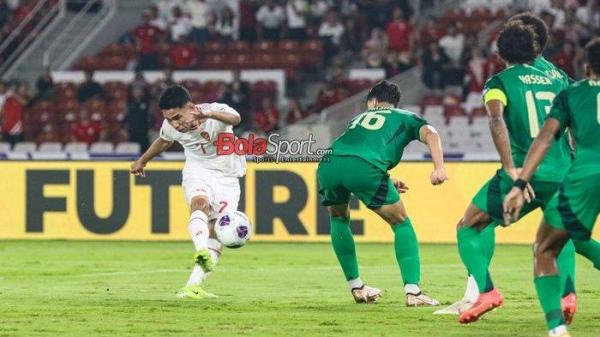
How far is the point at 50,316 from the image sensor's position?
35.2 ft

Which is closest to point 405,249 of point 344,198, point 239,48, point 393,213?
point 393,213

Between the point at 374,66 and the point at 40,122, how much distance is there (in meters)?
6.53

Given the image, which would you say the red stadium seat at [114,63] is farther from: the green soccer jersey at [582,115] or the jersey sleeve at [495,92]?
the green soccer jersey at [582,115]

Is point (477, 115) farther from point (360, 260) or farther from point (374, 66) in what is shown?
point (360, 260)

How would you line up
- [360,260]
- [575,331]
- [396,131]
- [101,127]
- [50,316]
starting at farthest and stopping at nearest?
[101,127], [360,260], [396,131], [50,316], [575,331]

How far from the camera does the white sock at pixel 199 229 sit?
1195cm

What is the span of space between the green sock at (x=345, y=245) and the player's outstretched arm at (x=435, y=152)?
1039 millimetres

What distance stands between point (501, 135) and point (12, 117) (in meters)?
18.6

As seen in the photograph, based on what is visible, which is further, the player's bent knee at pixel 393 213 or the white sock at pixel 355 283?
the white sock at pixel 355 283

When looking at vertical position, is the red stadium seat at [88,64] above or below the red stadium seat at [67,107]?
above

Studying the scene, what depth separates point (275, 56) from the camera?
92.6 ft

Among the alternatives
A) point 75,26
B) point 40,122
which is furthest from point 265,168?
point 75,26

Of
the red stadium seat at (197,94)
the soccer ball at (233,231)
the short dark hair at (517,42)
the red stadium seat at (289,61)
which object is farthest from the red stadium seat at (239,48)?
the short dark hair at (517,42)

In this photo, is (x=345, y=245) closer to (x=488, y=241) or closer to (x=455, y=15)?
(x=488, y=241)
